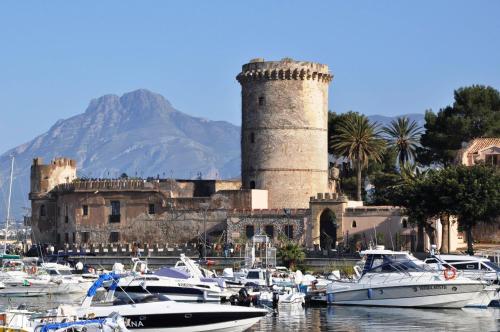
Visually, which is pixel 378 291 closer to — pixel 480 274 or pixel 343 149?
pixel 480 274

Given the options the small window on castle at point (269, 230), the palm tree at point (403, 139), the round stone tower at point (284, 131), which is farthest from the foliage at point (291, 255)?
the palm tree at point (403, 139)

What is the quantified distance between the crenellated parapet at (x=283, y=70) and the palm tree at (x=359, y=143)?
5063mm

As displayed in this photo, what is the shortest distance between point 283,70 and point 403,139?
619 inches

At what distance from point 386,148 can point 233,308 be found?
5518cm

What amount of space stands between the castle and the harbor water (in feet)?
90.2

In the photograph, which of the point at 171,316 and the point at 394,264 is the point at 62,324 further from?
the point at 394,264

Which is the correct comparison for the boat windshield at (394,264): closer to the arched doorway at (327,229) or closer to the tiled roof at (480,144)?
the arched doorway at (327,229)

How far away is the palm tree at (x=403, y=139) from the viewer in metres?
94.2

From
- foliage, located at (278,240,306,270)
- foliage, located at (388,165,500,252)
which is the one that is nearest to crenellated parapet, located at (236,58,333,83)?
foliage, located at (388,165,500,252)

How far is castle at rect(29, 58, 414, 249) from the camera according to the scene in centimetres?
8044

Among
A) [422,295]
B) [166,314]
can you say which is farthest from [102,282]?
[422,295]

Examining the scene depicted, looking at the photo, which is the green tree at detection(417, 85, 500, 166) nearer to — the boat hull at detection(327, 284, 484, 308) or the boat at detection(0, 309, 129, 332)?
the boat hull at detection(327, 284, 484, 308)

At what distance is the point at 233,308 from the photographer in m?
40.0

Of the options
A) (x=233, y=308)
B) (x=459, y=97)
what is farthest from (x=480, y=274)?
(x=459, y=97)
